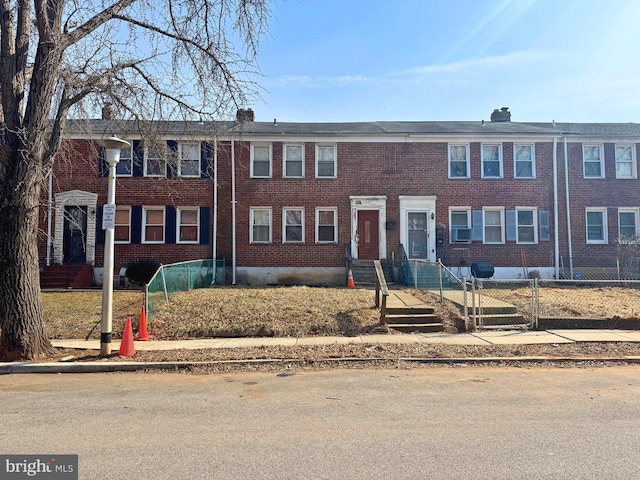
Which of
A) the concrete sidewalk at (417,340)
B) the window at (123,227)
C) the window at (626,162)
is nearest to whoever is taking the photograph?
the concrete sidewalk at (417,340)

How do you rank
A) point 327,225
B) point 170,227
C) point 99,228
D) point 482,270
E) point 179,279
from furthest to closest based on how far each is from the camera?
point 327,225 < point 170,227 < point 99,228 < point 482,270 < point 179,279

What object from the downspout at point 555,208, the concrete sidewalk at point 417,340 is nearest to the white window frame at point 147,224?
the concrete sidewalk at point 417,340

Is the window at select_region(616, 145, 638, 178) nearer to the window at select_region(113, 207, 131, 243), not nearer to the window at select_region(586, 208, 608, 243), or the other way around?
the window at select_region(586, 208, 608, 243)

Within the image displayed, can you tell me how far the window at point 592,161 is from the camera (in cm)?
1975

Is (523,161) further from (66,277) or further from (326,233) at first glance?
(66,277)

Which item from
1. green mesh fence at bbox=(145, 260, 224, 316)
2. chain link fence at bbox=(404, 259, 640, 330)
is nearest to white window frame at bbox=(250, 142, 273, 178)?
green mesh fence at bbox=(145, 260, 224, 316)

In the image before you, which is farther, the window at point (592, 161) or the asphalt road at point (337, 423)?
the window at point (592, 161)

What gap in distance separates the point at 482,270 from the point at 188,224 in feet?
42.8

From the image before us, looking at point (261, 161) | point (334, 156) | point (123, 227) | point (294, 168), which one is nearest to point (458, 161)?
point (334, 156)

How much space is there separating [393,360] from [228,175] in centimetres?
1393

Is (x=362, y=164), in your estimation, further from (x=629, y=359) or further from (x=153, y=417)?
(x=153, y=417)

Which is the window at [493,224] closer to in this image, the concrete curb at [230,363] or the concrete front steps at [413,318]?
the concrete front steps at [413,318]

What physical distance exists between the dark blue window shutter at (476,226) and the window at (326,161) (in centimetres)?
666

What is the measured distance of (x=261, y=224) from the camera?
19578mm
